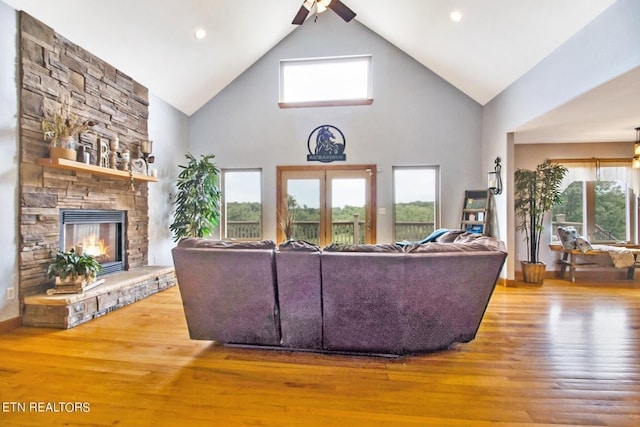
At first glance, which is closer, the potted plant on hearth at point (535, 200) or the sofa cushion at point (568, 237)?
the potted plant on hearth at point (535, 200)

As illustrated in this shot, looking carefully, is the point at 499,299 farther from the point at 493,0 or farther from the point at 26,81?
the point at 26,81

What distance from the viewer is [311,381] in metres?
2.06

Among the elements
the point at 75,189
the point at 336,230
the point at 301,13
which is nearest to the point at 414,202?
the point at 336,230

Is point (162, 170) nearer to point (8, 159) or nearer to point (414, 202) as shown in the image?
point (8, 159)

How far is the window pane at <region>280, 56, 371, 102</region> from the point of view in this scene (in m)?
5.88

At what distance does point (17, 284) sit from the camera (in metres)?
3.01

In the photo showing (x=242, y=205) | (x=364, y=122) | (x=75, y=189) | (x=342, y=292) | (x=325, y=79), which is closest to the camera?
(x=342, y=292)

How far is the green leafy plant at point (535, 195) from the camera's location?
16.1ft

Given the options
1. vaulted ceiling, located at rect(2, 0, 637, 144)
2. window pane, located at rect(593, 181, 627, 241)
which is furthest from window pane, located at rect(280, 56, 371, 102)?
window pane, located at rect(593, 181, 627, 241)

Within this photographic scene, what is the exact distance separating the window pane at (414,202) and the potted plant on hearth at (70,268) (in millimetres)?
4725

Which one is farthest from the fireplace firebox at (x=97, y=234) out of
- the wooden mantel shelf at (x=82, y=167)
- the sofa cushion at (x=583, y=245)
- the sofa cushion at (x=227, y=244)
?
the sofa cushion at (x=583, y=245)

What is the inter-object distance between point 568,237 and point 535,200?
2.90 feet

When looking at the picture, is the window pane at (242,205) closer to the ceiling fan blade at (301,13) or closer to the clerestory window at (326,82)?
the clerestory window at (326,82)

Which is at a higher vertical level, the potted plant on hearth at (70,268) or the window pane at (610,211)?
the window pane at (610,211)
